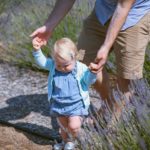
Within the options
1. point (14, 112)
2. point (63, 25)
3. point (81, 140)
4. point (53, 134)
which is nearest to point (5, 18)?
point (63, 25)

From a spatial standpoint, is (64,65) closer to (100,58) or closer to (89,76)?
(89,76)

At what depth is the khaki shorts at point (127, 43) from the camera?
165 inches

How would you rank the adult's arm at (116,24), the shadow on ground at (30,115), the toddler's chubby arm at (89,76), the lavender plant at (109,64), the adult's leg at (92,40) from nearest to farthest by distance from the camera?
the lavender plant at (109,64) → the adult's arm at (116,24) → the toddler's chubby arm at (89,76) → the adult's leg at (92,40) → the shadow on ground at (30,115)

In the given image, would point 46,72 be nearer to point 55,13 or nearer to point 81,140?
point 55,13

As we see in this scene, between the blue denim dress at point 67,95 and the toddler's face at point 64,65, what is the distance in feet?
0.20

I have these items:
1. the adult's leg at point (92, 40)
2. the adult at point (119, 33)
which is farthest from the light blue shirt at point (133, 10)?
the adult's leg at point (92, 40)

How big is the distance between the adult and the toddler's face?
7.5 inches

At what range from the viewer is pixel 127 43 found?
4.23 m

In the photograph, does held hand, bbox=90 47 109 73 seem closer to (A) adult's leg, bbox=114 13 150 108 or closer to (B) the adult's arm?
(B) the adult's arm

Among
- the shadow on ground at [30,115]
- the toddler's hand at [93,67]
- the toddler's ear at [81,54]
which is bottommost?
the shadow on ground at [30,115]

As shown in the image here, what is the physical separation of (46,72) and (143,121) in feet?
8.43

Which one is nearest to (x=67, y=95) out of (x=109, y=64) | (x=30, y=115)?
(x=30, y=115)

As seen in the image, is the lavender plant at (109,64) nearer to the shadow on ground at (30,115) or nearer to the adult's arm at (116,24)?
the adult's arm at (116,24)

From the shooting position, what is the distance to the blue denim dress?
4.26 meters
